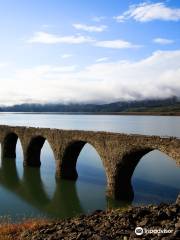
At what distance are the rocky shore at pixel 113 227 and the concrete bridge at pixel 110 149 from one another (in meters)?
13.4

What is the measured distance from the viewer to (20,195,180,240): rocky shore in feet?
40.5

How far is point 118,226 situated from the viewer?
1337cm

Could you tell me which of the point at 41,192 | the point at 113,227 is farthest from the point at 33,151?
the point at 113,227

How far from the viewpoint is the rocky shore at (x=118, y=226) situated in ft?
40.5

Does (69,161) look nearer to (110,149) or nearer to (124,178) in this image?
(110,149)

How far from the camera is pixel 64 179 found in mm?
43188

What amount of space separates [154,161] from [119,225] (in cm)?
4215

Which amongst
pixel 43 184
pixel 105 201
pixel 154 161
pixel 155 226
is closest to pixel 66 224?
pixel 155 226

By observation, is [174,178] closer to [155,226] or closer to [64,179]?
[64,179]

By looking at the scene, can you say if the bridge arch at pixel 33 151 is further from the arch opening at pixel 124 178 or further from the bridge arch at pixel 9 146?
the arch opening at pixel 124 178

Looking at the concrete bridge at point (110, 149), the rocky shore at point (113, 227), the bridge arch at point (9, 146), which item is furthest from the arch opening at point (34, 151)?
the rocky shore at point (113, 227)

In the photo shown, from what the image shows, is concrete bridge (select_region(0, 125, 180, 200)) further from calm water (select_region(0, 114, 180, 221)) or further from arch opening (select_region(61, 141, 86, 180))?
calm water (select_region(0, 114, 180, 221))

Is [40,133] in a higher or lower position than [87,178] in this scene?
higher

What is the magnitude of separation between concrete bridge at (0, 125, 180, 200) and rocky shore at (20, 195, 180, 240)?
13376 mm
